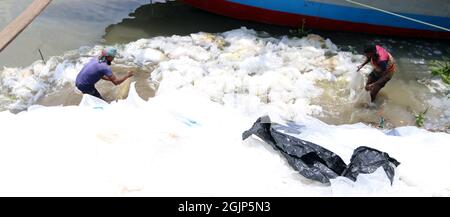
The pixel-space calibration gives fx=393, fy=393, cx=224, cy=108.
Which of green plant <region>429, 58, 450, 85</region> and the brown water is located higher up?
green plant <region>429, 58, 450, 85</region>

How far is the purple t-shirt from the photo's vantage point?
15.0ft

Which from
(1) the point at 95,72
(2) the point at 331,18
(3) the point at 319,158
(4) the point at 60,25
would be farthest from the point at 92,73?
(2) the point at 331,18

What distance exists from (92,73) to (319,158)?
2.81 m

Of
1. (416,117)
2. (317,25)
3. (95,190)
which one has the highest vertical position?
(317,25)

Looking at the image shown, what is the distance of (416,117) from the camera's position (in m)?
5.29

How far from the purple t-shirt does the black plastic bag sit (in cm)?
208

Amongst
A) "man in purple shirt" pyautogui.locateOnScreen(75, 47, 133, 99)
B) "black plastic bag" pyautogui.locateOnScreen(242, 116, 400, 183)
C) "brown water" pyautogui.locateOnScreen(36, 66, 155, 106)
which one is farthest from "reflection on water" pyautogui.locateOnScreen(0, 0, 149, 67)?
"black plastic bag" pyautogui.locateOnScreen(242, 116, 400, 183)

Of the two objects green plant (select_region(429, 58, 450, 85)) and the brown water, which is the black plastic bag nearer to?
the brown water
